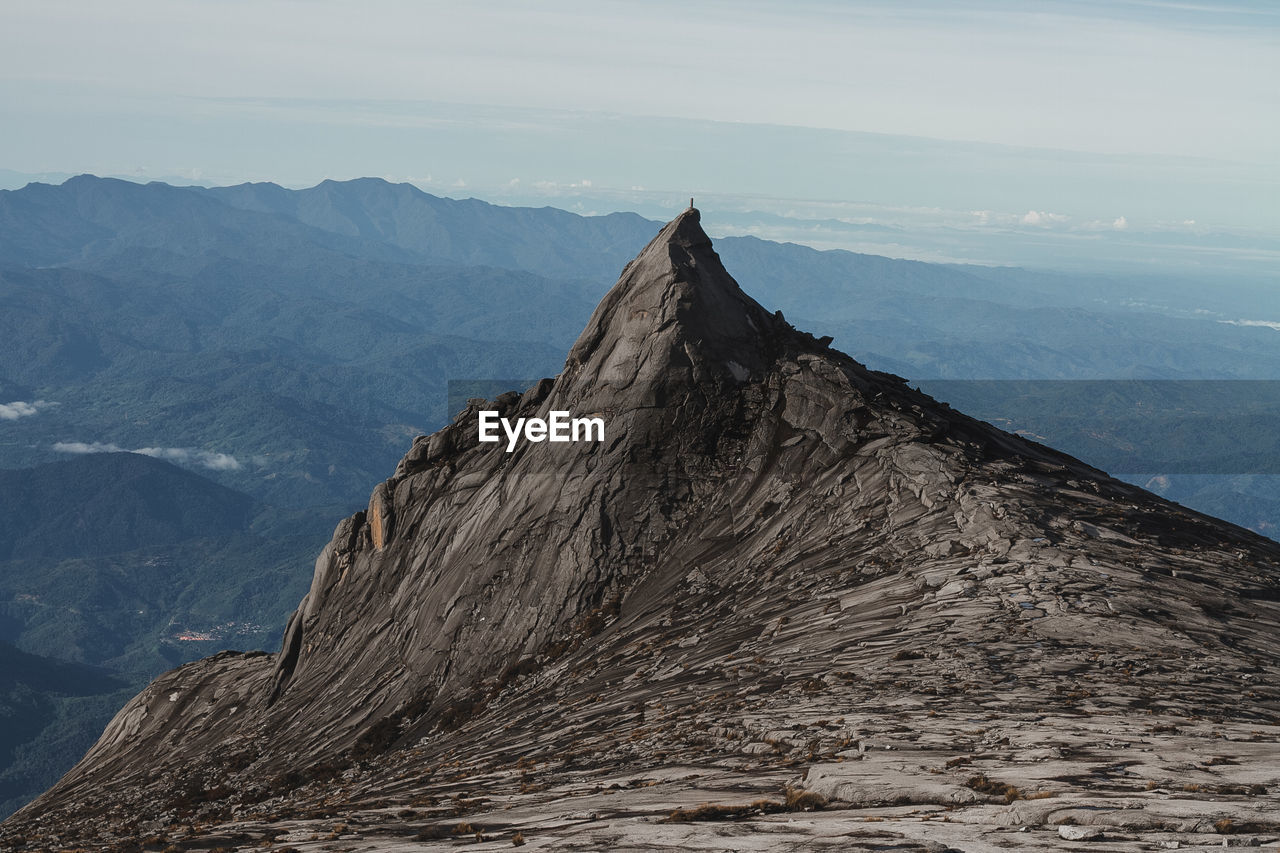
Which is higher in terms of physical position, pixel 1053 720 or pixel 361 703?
pixel 1053 720

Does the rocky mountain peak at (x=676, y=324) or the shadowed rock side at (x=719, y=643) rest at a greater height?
the rocky mountain peak at (x=676, y=324)

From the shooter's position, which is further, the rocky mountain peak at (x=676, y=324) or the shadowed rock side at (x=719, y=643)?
the rocky mountain peak at (x=676, y=324)

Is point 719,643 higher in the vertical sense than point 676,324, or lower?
lower

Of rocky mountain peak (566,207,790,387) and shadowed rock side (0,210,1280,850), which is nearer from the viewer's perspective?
shadowed rock side (0,210,1280,850)

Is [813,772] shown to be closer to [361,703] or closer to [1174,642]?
[1174,642]

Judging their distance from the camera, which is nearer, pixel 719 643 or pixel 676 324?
pixel 719 643

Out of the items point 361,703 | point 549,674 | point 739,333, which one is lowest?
point 361,703

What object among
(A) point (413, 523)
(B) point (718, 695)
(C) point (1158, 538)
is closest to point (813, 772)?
(B) point (718, 695)

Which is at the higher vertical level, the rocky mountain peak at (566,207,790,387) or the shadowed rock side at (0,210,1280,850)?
the rocky mountain peak at (566,207,790,387)
